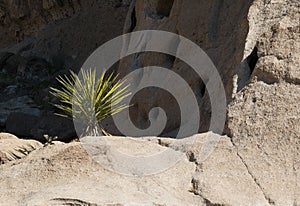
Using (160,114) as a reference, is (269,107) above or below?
above

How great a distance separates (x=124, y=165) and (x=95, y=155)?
0.27 metres

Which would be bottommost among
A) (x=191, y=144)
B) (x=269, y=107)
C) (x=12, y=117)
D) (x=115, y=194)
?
(x=12, y=117)

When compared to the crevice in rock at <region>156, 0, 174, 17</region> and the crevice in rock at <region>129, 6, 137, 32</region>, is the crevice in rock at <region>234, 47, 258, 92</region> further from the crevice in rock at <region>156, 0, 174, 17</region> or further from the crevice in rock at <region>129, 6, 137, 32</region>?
the crevice in rock at <region>129, 6, 137, 32</region>

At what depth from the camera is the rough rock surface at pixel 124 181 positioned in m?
5.12

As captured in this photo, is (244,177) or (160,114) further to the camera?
(160,114)

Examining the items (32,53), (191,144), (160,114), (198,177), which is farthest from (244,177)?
(32,53)

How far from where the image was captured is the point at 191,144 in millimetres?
6254

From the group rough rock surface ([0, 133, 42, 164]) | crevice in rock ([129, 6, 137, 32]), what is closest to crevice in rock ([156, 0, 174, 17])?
crevice in rock ([129, 6, 137, 32])

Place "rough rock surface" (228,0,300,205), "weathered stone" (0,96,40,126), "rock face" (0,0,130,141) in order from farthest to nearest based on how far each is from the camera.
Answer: "rock face" (0,0,130,141), "weathered stone" (0,96,40,126), "rough rock surface" (228,0,300,205)

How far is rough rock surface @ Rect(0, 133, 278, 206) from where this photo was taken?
16.8ft

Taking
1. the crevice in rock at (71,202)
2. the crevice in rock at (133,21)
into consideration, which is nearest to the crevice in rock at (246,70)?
the crevice in rock at (71,202)

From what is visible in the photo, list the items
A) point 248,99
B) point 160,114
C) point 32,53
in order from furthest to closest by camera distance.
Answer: point 32,53 → point 160,114 → point 248,99

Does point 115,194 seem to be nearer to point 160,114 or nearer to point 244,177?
point 244,177

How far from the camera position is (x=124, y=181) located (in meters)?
5.38
